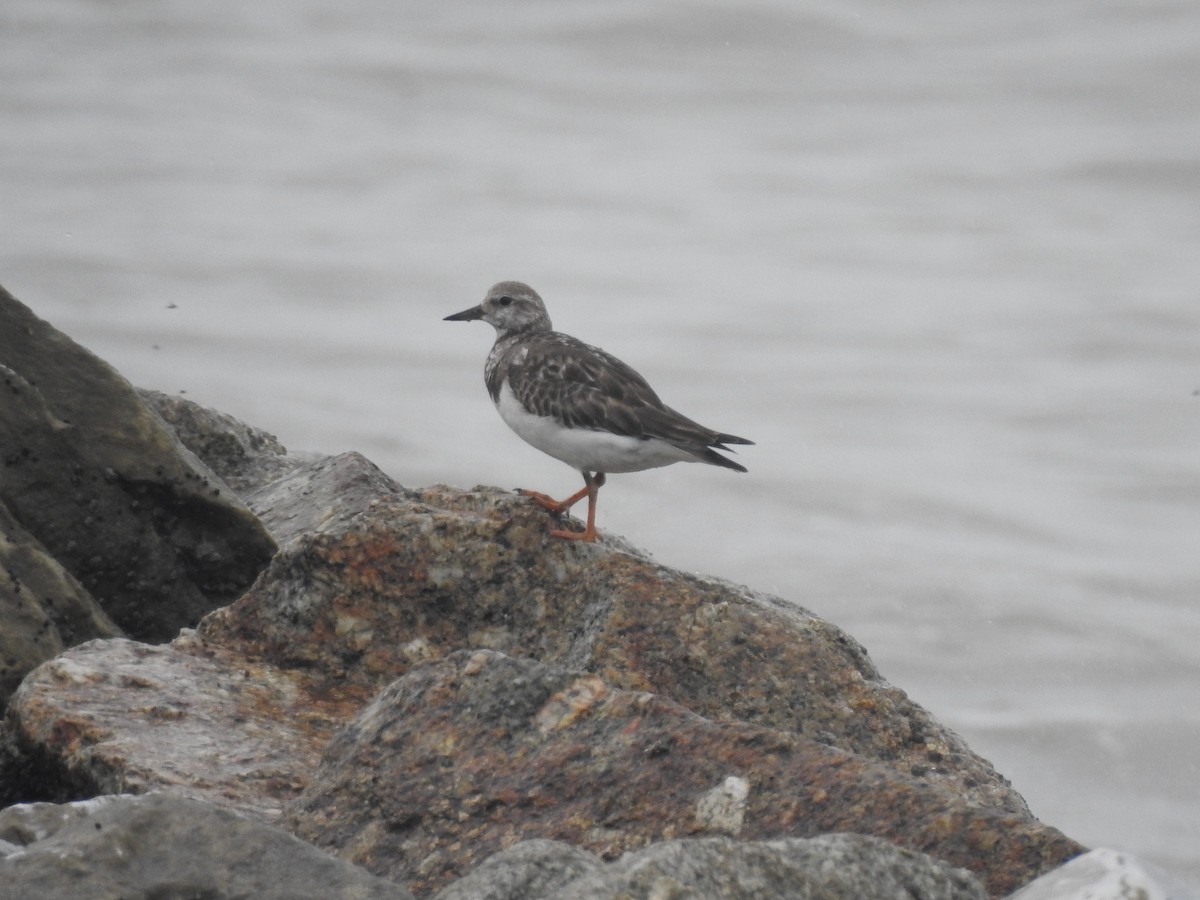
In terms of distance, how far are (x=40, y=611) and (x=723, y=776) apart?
3252 millimetres

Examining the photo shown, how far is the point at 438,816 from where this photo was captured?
5.10m

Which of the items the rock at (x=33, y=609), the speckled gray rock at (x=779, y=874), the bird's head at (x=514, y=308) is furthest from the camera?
the bird's head at (x=514, y=308)

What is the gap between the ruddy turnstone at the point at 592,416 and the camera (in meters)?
8.57

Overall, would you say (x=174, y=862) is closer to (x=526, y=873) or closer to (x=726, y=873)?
(x=526, y=873)

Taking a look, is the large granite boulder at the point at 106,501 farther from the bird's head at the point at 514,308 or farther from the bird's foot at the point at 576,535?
the bird's head at the point at 514,308

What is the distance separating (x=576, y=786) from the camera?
16.6 ft

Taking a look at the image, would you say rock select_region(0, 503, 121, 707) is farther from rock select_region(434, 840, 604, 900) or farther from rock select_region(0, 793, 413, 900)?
rock select_region(434, 840, 604, 900)

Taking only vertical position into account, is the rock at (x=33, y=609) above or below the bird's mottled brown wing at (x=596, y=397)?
below

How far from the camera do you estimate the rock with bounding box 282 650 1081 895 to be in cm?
488

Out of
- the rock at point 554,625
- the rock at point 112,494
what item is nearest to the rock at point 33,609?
the rock at point 112,494

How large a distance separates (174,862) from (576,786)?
55.0 inches

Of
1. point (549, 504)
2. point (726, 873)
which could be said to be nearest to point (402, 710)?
point (726, 873)

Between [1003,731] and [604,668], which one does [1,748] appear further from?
[1003,731]

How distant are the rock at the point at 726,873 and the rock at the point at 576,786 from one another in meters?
0.62
